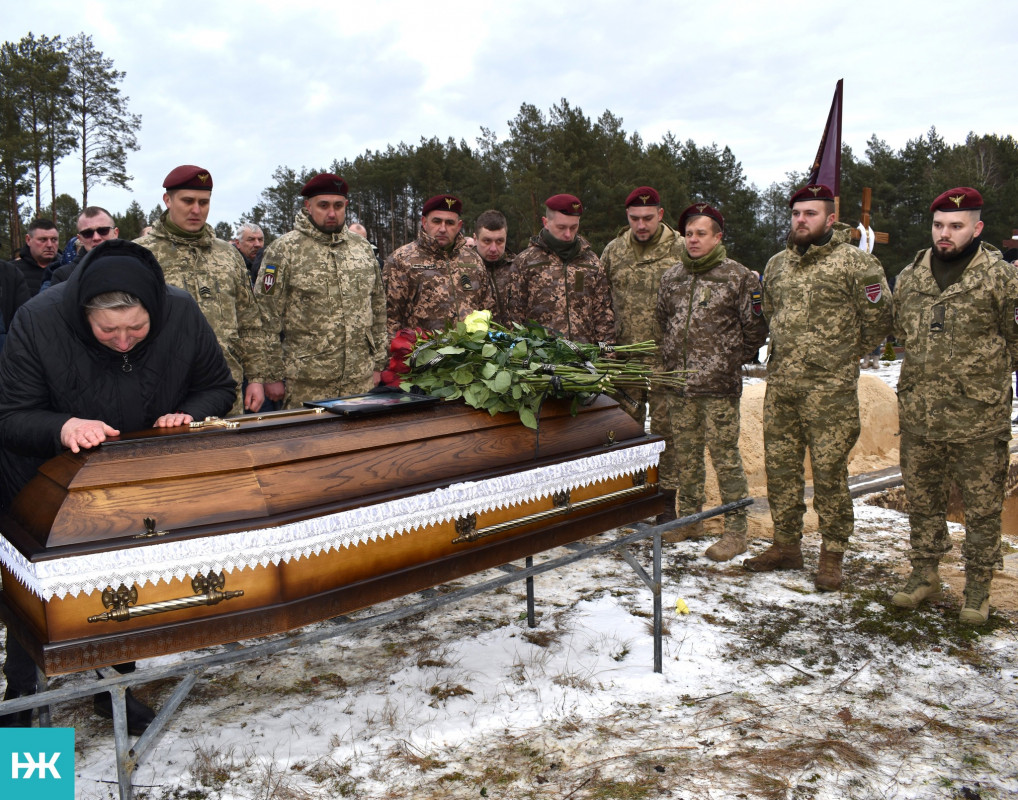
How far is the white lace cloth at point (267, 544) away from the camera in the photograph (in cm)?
210

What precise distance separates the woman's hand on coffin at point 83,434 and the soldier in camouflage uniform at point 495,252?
3.50 meters

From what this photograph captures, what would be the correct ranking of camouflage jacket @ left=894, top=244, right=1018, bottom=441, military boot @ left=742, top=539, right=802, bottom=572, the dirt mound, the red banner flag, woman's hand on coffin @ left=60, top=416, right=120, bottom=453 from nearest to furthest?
woman's hand on coffin @ left=60, top=416, right=120, bottom=453 < camouflage jacket @ left=894, top=244, right=1018, bottom=441 < military boot @ left=742, top=539, right=802, bottom=572 < the dirt mound < the red banner flag

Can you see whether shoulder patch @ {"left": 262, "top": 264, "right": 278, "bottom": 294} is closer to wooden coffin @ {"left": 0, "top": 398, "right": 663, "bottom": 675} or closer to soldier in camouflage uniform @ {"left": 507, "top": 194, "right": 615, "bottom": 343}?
soldier in camouflage uniform @ {"left": 507, "top": 194, "right": 615, "bottom": 343}

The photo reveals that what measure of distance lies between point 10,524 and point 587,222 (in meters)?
28.2

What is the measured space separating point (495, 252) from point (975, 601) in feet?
12.7

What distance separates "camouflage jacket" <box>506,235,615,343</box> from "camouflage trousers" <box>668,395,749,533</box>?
84 cm

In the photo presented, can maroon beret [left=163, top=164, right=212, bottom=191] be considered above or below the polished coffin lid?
above

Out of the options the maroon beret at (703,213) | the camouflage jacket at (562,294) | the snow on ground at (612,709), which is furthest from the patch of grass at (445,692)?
the maroon beret at (703,213)

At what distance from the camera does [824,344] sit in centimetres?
460

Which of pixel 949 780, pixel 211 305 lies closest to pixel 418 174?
pixel 211 305

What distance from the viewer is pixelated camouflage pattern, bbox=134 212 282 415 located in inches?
173

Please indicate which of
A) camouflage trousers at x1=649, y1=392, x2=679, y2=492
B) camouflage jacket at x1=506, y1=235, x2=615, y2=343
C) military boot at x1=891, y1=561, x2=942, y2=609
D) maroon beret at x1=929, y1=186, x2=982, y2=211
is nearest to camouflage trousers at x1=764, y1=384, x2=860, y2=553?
military boot at x1=891, y1=561, x2=942, y2=609

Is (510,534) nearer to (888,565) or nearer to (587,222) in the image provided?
(888,565)

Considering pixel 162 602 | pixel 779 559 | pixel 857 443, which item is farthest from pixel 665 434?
pixel 162 602
